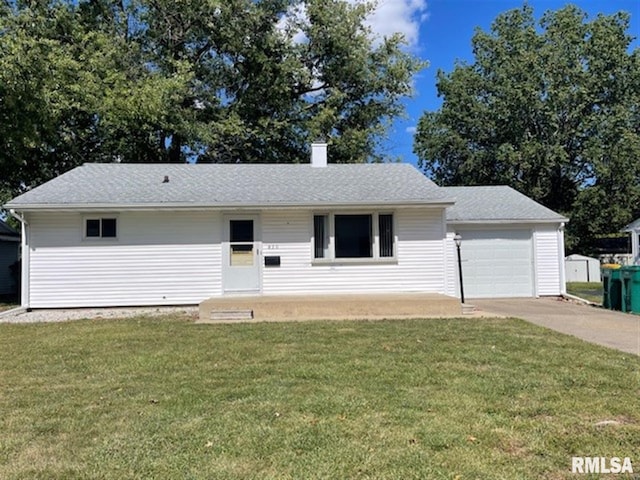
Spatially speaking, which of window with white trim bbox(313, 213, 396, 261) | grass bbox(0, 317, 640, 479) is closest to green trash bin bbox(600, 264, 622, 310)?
grass bbox(0, 317, 640, 479)

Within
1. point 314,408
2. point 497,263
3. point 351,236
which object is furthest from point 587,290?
point 314,408

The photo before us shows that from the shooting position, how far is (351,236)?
12.5 metres

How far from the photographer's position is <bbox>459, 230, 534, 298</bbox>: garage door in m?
14.4

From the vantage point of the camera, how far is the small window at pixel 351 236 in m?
12.5

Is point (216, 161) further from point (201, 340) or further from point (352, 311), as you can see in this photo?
point (201, 340)

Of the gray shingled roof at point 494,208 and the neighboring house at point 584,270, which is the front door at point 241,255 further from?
the neighboring house at point 584,270

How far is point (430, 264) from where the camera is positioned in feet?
41.8

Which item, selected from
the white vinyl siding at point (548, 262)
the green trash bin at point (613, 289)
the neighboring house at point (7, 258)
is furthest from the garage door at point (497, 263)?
the neighboring house at point (7, 258)

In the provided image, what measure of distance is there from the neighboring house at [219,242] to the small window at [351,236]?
26 millimetres

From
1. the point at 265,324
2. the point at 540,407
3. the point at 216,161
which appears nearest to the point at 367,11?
the point at 216,161

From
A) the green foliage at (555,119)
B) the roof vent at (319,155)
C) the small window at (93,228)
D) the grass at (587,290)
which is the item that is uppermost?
the green foliage at (555,119)

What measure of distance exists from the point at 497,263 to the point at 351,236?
495cm

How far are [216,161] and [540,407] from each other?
20.0 metres

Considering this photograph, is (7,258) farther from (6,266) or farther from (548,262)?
(548,262)
